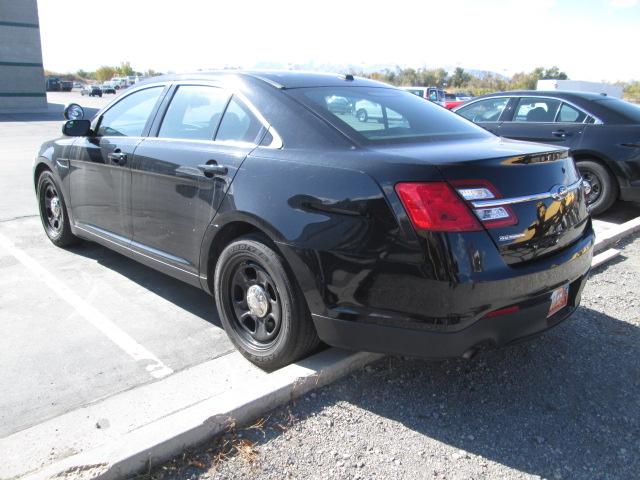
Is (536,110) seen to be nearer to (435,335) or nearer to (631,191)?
(631,191)

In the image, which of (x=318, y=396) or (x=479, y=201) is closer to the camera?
(x=479, y=201)

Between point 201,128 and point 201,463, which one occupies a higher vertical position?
point 201,128

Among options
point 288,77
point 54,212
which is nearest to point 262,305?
point 288,77

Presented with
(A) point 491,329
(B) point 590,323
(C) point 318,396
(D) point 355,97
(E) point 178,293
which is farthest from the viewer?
(E) point 178,293

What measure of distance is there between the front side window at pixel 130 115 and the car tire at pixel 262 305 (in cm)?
153

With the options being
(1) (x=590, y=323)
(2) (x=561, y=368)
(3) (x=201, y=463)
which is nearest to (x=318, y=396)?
(3) (x=201, y=463)

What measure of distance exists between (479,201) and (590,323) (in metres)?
1.99

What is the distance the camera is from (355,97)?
357 centimetres

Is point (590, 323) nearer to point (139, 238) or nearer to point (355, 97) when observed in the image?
point (355, 97)

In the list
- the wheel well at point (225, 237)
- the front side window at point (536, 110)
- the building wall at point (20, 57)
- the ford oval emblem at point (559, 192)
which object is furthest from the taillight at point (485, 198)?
the building wall at point (20, 57)

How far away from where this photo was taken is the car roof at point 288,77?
11.5 ft

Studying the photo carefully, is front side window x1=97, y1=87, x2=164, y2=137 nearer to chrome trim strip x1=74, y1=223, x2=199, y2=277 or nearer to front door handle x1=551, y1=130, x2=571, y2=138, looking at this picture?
chrome trim strip x1=74, y1=223, x2=199, y2=277

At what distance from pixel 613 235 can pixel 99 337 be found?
4.89 m

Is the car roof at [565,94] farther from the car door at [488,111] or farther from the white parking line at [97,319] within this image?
the white parking line at [97,319]
